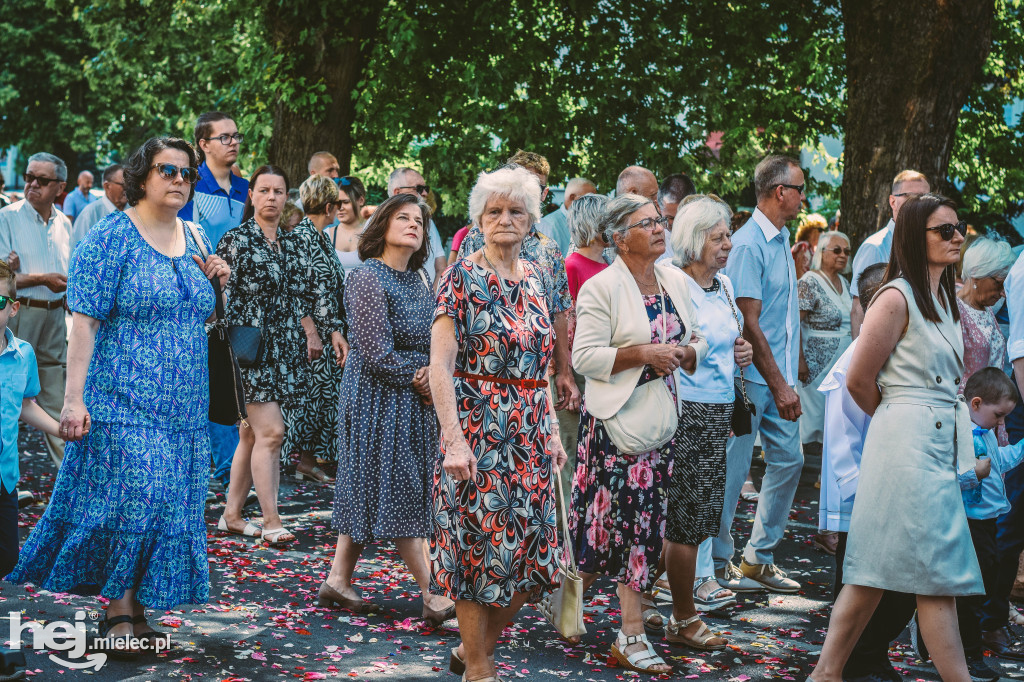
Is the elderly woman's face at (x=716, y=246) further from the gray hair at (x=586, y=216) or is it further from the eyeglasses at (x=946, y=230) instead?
the eyeglasses at (x=946, y=230)

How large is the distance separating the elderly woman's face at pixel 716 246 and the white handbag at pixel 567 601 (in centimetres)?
196

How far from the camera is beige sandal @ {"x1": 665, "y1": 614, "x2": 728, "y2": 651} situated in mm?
5926

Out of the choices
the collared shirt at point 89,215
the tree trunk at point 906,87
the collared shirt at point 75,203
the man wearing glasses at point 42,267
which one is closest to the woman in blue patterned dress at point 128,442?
the man wearing glasses at point 42,267

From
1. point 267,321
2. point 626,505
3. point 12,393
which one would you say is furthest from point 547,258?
point 12,393

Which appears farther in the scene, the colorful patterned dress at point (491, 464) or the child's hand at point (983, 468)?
the child's hand at point (983, 468)

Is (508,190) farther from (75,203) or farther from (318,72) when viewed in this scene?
(75,203)

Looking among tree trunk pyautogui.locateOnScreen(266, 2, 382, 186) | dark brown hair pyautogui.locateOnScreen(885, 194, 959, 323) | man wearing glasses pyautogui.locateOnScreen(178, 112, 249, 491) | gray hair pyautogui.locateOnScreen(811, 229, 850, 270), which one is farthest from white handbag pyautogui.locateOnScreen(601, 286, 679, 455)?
tree trunk pyautogui.locateOnScreen(266, 2, 382, 186)

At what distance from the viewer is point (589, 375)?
5.59m

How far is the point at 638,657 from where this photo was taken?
5531mm

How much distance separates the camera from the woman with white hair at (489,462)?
4848 millimetres

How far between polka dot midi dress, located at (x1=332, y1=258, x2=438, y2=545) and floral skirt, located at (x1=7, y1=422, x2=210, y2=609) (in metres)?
1.14

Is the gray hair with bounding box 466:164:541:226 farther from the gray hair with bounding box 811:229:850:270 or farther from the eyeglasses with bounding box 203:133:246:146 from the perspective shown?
the gray hair with bounding box 811:229:850:270

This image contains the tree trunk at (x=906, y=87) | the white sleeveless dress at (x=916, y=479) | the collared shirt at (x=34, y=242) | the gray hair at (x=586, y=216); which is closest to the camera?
the white sleeveless dress at (x=916, y=479)

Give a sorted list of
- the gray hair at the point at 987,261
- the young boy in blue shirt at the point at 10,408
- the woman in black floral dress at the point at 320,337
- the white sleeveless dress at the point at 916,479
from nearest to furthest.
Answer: the white sleeveless dress at the point at 916,479 → the young boy in blue shirt at the point at 10,408 → the gray hair at the point at 987,261 → the woman in black floral dress at the point at 320,337
